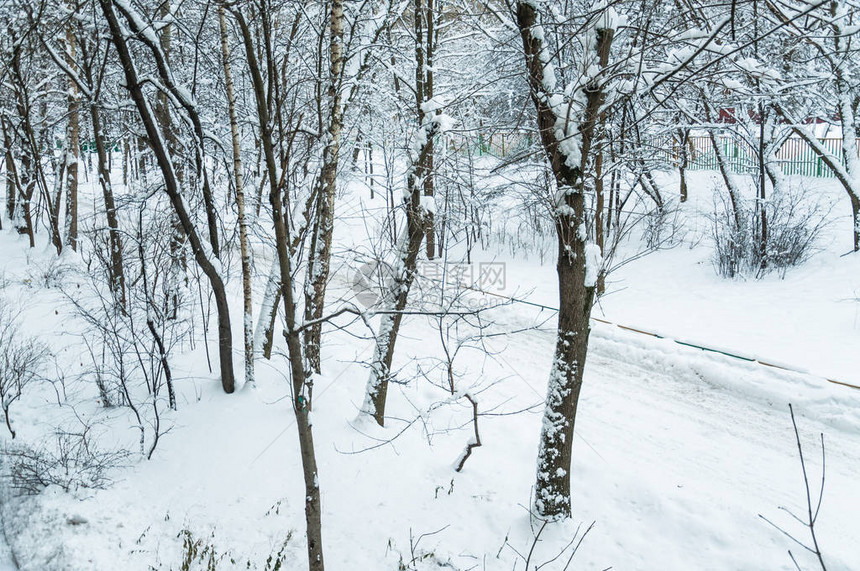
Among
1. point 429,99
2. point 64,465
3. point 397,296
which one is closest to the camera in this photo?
point 64,465

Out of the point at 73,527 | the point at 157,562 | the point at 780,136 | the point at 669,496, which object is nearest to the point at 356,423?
the point at 157,562

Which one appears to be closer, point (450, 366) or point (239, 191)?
point (450, 366)

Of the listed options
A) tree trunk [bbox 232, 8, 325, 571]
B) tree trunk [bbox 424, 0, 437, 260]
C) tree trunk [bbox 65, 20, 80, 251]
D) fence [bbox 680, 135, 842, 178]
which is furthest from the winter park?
fence [bbox 680, 135, 842, 178]

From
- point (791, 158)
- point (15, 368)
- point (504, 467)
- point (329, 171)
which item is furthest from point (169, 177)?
point (791, 158)

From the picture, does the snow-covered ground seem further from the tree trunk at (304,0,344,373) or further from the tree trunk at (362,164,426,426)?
the tree trunk at (304,0,344,373)

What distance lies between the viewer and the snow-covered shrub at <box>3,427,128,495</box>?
660 centimetres

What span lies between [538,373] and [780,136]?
323 inches

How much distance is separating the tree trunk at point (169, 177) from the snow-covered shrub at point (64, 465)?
1741 millimetres

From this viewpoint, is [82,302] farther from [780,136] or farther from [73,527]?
[780,136]

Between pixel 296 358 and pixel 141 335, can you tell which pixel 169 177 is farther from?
pixel 296 358

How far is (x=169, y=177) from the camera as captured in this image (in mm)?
7625

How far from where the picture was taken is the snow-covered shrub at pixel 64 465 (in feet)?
21.7

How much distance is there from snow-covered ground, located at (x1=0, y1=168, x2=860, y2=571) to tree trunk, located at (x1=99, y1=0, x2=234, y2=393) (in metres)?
0.65

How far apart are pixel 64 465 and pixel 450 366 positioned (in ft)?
15.4
